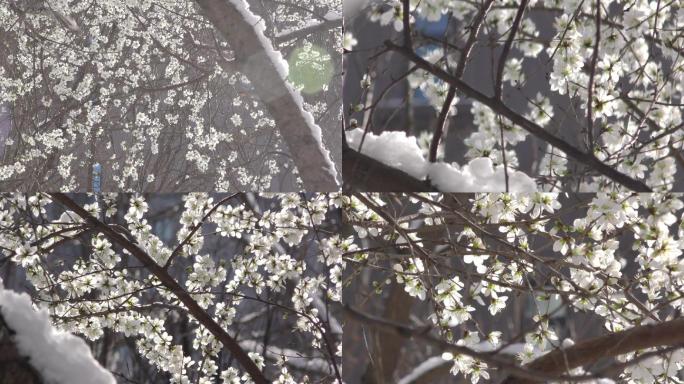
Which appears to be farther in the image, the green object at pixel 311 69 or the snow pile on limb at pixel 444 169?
the green object at pixel 311 69

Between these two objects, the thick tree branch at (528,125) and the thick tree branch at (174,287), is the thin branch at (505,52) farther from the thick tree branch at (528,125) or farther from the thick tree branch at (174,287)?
the thick tree branch at (174,287)

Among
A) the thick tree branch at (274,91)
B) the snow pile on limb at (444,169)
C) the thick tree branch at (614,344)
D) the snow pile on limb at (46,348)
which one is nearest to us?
the snow pile on limb at (46,348)

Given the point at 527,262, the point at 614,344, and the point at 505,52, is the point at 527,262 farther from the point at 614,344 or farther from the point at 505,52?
the point at 505,52

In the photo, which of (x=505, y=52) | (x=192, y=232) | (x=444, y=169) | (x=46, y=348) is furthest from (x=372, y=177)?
(x=46, y=348)

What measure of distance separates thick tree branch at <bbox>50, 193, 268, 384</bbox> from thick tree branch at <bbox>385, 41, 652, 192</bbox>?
2.66 ft

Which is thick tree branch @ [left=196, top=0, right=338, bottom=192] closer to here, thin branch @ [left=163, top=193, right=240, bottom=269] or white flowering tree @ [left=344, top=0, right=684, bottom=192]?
white flowering tree @ [left=344, top=0, right=684, bottom=192]

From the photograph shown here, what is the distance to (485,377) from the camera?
74.7 inches

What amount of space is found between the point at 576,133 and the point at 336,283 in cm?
68

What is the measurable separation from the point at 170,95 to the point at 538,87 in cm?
89

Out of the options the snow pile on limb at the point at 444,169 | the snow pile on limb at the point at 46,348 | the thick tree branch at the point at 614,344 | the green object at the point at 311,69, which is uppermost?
the green object at the point at 311,69

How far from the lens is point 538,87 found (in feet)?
6.17

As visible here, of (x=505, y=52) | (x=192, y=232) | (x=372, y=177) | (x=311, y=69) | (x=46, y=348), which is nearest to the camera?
(x=46, y=348)

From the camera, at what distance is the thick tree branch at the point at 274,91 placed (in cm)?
194

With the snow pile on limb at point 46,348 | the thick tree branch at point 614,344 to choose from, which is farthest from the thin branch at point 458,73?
the snow pile on limb at point 46,348
